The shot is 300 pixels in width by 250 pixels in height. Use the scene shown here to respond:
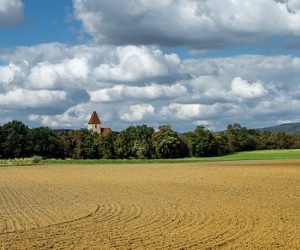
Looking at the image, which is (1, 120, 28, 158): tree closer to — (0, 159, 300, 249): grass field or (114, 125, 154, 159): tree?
(114, 125, 154, 159): tree

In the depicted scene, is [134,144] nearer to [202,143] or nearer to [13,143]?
[202,143]

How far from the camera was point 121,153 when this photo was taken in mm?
136125

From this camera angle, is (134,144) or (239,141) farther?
(239,141)

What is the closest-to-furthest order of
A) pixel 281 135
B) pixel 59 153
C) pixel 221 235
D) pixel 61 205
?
pixel 221 235, pixel 61 205, pixel 59 153, pixel 281 135

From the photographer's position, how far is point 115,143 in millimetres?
137000

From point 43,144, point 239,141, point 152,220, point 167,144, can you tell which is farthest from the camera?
point 239,141

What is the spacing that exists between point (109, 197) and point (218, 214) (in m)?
10.1

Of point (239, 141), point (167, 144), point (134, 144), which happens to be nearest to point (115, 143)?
point (134, 144)

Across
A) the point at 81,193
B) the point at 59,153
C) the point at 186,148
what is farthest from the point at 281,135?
the point at 81,193

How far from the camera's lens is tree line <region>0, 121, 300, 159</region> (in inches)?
5192

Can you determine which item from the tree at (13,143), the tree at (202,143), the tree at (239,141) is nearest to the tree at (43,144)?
the tree at (13,143)

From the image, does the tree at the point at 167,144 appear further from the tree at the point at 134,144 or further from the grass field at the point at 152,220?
the grass field at the point at 152,220

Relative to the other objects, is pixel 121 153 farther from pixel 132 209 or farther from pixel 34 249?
pixel 34 249

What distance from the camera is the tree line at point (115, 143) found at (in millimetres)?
131875
